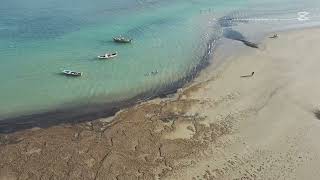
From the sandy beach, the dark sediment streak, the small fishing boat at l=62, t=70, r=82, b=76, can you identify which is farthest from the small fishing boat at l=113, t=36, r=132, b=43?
the dark sediment streak

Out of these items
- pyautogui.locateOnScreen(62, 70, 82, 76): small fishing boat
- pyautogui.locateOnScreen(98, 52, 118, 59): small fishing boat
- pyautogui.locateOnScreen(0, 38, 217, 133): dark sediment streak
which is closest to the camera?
pyautogui.locateOnScreen(0, 38, 217, 133): dark sediment streak

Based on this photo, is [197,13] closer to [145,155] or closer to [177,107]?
[177,107]

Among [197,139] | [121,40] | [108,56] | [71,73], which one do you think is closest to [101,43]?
[121,40]

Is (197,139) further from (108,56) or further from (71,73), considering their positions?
(108,56)

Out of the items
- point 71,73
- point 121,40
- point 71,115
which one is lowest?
point 71,115

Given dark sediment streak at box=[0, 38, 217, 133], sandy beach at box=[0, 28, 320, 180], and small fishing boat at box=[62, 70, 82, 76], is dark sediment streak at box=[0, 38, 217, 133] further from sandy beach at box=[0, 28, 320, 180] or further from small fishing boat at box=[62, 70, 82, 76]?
small fishing boat at box=[62, 70, 82, 76]

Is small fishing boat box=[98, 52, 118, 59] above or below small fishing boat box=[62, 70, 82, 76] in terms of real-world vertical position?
above

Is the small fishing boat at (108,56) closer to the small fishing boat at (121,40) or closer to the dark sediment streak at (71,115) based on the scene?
the small fishing boat at (121,40)
